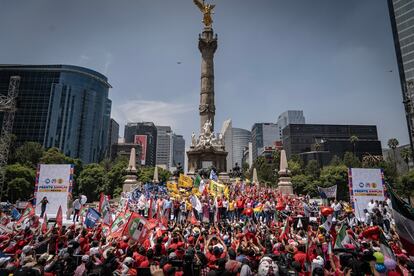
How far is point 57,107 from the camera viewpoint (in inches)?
3617

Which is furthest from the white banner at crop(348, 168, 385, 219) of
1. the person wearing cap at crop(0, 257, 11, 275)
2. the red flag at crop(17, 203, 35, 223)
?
the person wearing cap at crop(0, 257, 11, 275)

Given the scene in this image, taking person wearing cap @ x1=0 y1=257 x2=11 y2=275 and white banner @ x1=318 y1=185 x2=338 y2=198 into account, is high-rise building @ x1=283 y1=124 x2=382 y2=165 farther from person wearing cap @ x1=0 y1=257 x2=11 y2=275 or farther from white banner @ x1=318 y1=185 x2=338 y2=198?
person wearing cap @ x1=0 y1=257 x2=11 y2=275

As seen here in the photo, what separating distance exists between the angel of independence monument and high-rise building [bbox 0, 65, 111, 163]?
6303 cm

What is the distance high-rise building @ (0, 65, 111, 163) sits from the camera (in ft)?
292

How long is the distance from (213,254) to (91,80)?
110 m

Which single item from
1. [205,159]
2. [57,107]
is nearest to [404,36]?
[205,159]

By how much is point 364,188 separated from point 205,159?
23.5m

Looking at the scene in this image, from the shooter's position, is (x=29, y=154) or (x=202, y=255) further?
(x=29, y=154)

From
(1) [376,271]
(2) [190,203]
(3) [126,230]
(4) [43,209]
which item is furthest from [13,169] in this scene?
(1) [376,271]

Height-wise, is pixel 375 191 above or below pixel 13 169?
below

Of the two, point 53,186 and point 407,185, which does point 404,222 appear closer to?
point 53,186

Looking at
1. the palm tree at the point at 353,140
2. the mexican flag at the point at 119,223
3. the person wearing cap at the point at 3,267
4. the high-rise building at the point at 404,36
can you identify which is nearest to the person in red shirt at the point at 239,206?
the mexican flag at the point at 119,223

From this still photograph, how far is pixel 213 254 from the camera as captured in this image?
6.42 m

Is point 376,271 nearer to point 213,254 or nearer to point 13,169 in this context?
point 213,254
